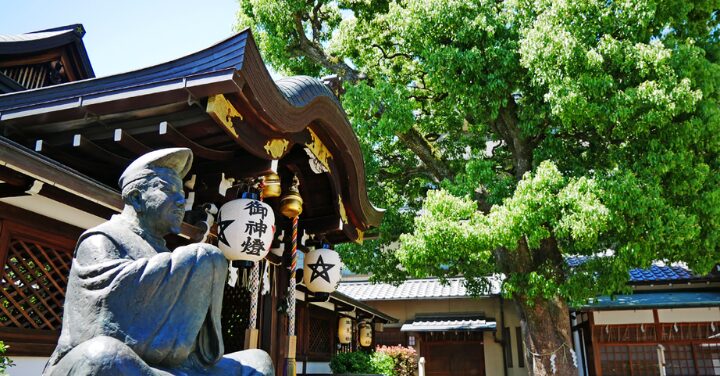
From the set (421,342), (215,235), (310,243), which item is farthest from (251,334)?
(421,342)

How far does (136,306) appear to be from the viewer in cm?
240

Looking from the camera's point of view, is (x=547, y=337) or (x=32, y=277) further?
(x=547, y=337)

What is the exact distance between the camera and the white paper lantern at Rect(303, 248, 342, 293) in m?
7.68

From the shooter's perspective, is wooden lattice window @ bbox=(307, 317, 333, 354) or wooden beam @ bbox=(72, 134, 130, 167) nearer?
wooden beam @ bbox=(72, 134, 130, 167)

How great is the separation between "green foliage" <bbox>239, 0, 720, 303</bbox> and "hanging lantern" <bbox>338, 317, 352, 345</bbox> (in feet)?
10.5

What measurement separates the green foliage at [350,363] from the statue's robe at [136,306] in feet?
30.2

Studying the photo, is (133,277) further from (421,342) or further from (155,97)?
(421,342)

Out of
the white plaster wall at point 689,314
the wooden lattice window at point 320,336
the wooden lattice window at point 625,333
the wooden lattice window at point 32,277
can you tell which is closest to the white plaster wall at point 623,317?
the wooden lattice window at point 625,333

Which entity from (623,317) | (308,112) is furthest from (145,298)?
(623,317)

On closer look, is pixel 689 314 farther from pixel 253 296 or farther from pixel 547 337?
pixel 253 296

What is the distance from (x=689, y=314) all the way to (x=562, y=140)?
801cm

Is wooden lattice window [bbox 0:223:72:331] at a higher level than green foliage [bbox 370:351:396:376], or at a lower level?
higher

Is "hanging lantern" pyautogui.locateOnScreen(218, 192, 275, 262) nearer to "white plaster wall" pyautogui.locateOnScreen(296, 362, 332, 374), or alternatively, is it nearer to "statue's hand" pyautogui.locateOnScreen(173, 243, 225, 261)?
"statue's hand" pyautogui.locateOnScreen(173, 243, 225, 261)

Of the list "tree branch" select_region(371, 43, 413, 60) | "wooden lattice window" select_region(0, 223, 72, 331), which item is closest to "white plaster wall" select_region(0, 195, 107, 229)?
"wooden lattice window" select_region(0, 223, 72, 331)
